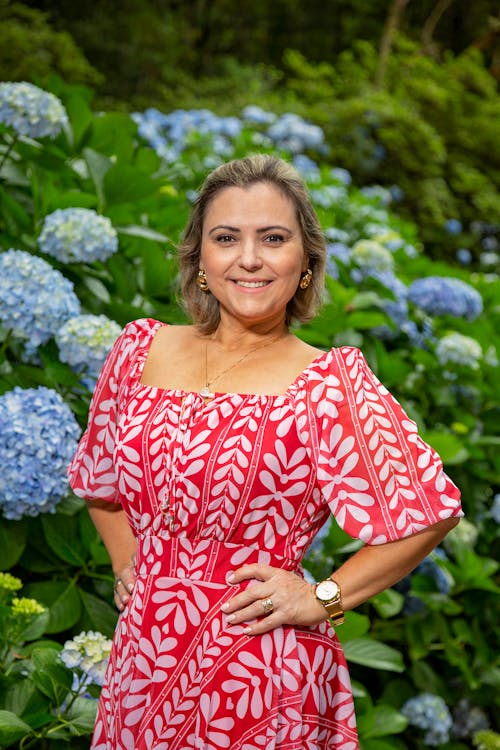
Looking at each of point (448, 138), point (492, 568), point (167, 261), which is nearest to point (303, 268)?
point (167, 261)

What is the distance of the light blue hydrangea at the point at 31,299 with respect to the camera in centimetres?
244

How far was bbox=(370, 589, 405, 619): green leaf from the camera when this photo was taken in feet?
9.97

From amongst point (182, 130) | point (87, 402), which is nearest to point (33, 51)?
point (182, 130)

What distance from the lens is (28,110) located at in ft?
9.70

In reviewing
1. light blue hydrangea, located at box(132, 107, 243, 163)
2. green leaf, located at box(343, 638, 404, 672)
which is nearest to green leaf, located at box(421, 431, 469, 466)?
green leaf, located at box(343, 638, 404, 672)

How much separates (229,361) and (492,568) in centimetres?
177

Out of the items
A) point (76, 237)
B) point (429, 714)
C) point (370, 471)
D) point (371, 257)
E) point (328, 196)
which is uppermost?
point (328, 196)

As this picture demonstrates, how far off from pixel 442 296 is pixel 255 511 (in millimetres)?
2545

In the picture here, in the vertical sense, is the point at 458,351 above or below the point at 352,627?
above

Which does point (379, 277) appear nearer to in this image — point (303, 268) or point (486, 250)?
point (303, 268)

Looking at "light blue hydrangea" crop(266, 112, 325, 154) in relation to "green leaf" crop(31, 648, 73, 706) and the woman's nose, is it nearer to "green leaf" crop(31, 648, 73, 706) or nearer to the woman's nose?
the woman's nose

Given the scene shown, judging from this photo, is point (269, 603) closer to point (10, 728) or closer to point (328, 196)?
point (10, 728)

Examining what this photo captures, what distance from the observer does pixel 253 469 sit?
5.72 ft

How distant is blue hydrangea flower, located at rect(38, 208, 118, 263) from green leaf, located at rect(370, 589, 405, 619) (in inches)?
51.4
